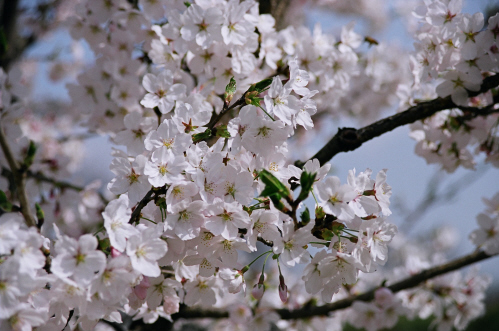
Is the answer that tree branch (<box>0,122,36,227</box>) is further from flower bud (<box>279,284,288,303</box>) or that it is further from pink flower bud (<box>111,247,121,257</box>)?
flower bud (<box>279,284,288,303</box>)

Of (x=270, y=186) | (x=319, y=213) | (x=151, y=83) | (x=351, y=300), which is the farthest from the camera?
(x=351, y=300)

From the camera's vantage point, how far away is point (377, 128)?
1.63m

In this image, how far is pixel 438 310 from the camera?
97.8 inches

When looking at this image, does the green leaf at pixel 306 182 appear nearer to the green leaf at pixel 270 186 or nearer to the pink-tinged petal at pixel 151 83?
the green leaf at pixel 270 186

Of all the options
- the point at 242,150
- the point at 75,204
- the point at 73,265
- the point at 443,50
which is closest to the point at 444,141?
the point at 443,50

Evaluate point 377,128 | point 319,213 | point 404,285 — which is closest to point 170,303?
point 319,213

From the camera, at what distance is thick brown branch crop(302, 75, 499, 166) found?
160cm

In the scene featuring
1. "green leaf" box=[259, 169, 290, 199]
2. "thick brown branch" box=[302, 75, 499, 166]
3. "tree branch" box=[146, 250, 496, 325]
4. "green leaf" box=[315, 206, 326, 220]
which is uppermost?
"green leaf" box=[259, 169, 290, 199]

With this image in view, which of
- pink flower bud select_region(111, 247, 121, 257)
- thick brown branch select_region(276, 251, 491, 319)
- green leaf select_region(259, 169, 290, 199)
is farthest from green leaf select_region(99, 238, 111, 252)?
thick brown branch select_region(276, 251, 491, 319)

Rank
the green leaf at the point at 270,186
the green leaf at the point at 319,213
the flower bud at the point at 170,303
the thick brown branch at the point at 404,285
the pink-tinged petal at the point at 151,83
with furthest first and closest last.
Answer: the thick brown branch at the point at 404,285
the pink-tinged petal at the point at 151,83
the flower bud at the point at 170,303
the green leaf at the point at 319,213
the green leaf at the point at 270,186

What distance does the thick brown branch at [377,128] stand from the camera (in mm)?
1596

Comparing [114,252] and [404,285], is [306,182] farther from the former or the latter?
[404,285]

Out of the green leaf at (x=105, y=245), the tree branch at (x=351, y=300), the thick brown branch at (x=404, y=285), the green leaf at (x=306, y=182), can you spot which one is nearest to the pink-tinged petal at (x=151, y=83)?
the green leaf at (x=105, y=245)

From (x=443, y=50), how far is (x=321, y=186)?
0.96 m
